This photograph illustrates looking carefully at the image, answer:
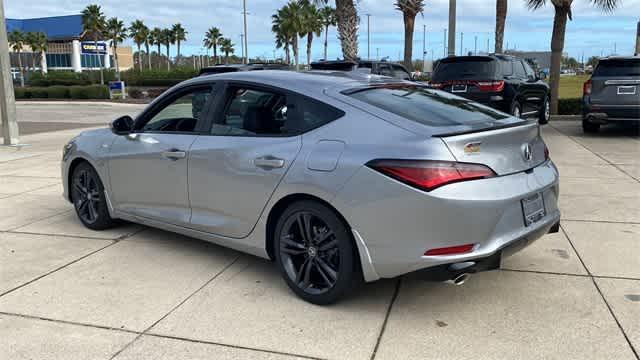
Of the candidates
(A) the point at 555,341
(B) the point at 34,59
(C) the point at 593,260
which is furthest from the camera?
(B) the point at 34,59

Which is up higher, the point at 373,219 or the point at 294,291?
the point at 373,219

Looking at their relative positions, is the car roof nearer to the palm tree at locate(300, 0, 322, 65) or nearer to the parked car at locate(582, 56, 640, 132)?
the parked car at locate(582, 56, 640, 132)

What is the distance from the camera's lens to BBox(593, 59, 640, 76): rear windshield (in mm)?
11867

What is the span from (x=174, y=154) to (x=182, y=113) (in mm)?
549

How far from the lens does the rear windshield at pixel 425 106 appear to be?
12.7 feet

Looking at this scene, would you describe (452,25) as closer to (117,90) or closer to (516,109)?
(516,109)

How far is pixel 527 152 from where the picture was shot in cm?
387

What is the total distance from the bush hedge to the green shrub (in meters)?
31.1

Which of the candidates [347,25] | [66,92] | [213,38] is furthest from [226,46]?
[347,25]

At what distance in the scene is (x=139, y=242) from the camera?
547 centimetres

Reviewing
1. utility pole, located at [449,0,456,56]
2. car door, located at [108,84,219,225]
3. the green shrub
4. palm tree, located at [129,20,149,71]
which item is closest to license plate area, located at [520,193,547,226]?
car door, located at [108,84,219,225]

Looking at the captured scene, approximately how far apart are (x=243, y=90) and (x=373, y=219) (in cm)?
167

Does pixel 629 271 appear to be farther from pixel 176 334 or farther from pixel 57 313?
pixel 57 313

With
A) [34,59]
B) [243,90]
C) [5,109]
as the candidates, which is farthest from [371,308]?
[34,59]
